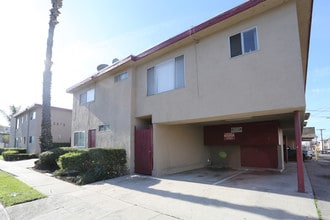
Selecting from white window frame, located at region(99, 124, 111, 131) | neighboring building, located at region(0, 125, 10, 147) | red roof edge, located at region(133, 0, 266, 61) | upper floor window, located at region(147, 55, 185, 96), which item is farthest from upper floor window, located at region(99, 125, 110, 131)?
neighboring building, located at region(0, 125, 10, 147)

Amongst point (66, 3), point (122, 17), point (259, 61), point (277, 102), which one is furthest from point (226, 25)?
point (66, 3)

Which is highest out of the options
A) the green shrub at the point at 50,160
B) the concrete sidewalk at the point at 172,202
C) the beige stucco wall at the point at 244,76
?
the beige stucco wall at the point at 244,76

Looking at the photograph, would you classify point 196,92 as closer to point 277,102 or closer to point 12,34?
point 277,102

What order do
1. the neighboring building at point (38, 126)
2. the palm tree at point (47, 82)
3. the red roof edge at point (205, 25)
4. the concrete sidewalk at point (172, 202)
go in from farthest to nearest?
the neighboring building at point (38, 126)
the palm tree at point (47, 82)
the red roof edge at point (205, 25)
the concrete sidewalk at point (172, 202)

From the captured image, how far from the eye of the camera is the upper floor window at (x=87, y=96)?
15449 millimetres

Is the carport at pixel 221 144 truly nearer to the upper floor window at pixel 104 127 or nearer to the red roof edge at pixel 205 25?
the red roof edge at pixel 205 25

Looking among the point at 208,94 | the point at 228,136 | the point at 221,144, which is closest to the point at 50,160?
the point at 208,94

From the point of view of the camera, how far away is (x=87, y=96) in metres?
16.1

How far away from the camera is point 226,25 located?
819 cm

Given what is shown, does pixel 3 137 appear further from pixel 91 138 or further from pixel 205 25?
pixel 205 25

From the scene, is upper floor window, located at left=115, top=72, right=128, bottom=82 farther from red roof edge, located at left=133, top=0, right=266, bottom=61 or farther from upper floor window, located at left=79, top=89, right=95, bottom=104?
upper floor window, located at left=79, top=89, right=95, bottom=104

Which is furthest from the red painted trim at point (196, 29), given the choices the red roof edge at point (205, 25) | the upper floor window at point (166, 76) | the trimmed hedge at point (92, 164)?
the trimmed hedge at point (92, 164)

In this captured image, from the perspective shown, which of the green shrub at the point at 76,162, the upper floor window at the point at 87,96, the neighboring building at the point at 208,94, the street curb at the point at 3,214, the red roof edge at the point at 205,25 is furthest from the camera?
the upper floor window at the point at 87,96

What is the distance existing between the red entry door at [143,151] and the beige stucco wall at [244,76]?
1.44 m
